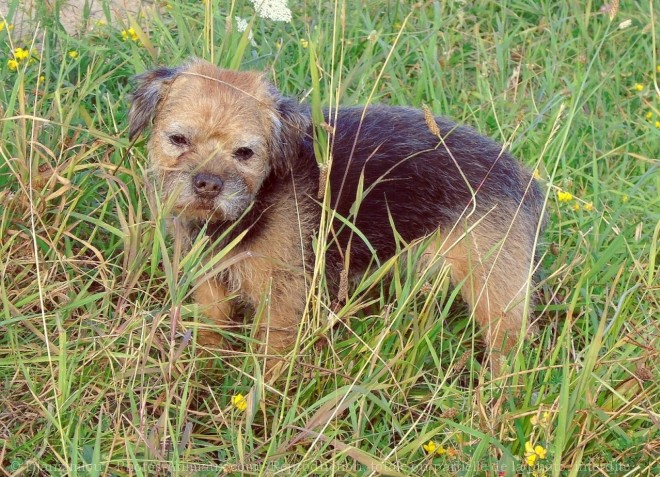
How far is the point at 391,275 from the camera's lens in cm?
428

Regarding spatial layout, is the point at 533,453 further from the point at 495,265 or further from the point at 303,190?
the point at 303,190

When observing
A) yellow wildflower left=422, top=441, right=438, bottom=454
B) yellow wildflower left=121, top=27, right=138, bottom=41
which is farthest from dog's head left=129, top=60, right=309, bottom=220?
yellow wildflower left=422, top=441, right=438, bottom=454

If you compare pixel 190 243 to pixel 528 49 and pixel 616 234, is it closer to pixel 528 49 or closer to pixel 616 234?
pixel 616 234

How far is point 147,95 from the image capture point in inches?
149

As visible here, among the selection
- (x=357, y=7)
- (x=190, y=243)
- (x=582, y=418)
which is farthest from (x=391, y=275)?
(x=357, y=7)

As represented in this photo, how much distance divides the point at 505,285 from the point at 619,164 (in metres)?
1.53

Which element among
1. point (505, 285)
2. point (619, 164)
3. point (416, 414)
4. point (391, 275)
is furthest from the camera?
point (619, 164)

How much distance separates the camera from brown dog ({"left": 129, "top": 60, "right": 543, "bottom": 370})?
3580 millimetres

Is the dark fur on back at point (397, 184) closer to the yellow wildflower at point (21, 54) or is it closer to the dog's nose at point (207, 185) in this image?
the dog's nose at point (207, 185)

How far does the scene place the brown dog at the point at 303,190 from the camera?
358 cm

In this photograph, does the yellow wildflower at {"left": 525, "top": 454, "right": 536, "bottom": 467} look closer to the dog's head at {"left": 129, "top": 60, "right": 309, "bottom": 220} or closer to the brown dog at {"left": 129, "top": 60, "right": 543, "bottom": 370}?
the brown dog at {"left": 129, "top": 60, "right": 543, "bottom": 370}

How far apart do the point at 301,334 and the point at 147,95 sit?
1.15 m

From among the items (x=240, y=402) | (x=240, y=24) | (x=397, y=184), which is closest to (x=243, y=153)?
(x=397, y=184)

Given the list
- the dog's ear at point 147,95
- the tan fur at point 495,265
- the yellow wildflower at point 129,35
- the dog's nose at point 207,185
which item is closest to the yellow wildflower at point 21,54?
the yellow wildflower at point 129,35
